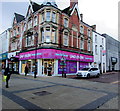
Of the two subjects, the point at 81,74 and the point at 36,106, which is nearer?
the point at 36,106

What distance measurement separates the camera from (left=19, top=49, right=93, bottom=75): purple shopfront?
59.2ft

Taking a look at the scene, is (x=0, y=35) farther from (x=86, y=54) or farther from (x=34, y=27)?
(x=86, y=54)

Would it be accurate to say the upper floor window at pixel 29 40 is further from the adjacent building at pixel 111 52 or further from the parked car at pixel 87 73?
the adjacent building at pixel 111 52

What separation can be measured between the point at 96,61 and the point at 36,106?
87.5 feet

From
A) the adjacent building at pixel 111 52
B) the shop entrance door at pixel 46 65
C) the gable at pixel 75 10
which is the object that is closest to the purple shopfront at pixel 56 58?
the shop entrance door at pixel 46 65

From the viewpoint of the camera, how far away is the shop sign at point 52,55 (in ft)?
58.9

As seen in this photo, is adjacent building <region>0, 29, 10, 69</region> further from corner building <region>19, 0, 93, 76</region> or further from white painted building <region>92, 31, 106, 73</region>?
white painted building <region>92, 31, 106, 73</region>

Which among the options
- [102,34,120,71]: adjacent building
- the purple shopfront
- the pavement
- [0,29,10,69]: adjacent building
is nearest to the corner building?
the purple shopfront

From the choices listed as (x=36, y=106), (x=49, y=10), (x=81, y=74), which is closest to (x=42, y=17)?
(x=49, y=10)

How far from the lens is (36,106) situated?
4.92m

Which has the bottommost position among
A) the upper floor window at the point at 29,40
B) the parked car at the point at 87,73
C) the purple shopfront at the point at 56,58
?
the parked car at the point at 87,73

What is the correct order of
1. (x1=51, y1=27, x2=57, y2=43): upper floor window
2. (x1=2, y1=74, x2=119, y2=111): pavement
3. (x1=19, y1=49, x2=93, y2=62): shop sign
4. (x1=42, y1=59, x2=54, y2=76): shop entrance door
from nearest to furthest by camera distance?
(x1=2, y1=74, x2=119, y2=111): pavement, (x1=19, y1=49, x2=93, y2=62): shop sign, (x1=42, y1=59, x2=54, y2=76): shop entrance door, (x1=51, y1=27, x2=57, y2=43): upper floor window

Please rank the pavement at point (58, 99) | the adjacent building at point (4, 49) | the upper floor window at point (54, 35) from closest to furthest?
1. the pavement at point (58, 99)
2. the upper floor window at point (54, 35)
3. the adjacent building at point (4, 49)

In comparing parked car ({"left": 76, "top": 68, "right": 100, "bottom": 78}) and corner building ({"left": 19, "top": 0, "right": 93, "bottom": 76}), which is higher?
corner building ({"left": 19, "top": 0, "right": 93, "bottom": 76})
